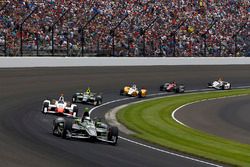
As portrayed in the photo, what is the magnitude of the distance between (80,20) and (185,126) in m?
20.5

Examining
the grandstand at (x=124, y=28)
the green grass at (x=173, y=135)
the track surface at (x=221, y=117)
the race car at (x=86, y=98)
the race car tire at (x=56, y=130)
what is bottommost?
the track surface at (x=221, y=117)

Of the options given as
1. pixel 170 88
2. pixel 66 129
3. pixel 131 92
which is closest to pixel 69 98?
pixel 131 92

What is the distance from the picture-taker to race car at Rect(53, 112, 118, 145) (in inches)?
704

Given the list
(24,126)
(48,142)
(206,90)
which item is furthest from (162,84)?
(48,142)

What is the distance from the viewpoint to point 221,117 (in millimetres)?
28828

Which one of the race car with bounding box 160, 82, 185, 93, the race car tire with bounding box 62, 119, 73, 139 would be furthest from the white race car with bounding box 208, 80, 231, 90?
the race car tire with bounding box 62, 119, 73, 139

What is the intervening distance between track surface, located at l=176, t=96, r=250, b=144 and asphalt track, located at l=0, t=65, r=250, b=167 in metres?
1.17

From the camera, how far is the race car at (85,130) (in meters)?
17.9

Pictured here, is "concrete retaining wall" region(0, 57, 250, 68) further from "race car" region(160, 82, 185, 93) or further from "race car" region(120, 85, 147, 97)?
"race car" region(120, 85, 147, 97)

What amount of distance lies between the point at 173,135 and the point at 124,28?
1011 inches

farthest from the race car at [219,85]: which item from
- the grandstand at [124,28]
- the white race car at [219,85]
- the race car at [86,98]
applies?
the race car at [86,98]

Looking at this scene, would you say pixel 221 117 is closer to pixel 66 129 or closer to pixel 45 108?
pixel 45 108

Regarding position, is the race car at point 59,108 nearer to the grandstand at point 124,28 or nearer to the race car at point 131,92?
the race car at point 131,92

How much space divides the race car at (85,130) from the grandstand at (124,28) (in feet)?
62.3
